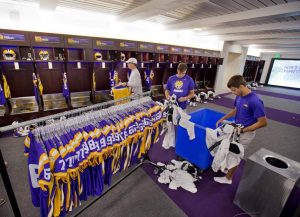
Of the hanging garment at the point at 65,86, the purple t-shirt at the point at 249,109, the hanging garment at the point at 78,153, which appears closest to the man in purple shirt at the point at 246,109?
the purple t-shirt at the point at 249,109

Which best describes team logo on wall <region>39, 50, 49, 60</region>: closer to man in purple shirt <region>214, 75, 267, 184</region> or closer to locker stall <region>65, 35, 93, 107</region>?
locker stall <region>65, 35, 93, 107</region>

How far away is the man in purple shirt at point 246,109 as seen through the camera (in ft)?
5.72

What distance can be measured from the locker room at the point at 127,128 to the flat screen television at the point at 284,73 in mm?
9077

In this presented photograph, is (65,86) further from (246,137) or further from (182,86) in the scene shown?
(246,137)

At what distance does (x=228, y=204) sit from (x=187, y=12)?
3.72m

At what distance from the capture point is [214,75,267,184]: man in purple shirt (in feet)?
5.72

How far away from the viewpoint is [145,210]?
1.74 metres

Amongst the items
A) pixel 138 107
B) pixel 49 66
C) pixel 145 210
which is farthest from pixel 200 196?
pixel 49 66

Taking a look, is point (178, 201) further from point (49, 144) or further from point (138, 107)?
point (49, 144)

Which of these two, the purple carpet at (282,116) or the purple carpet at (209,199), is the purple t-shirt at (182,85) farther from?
the purple carpet at (282,116)

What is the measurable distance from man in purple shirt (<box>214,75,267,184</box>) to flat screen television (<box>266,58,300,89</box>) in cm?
1434

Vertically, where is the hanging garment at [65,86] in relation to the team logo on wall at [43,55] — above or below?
below

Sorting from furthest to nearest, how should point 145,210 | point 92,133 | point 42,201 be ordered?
point 145,210 < point 92,133 < point 42,201

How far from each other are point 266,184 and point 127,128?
1513 mm
